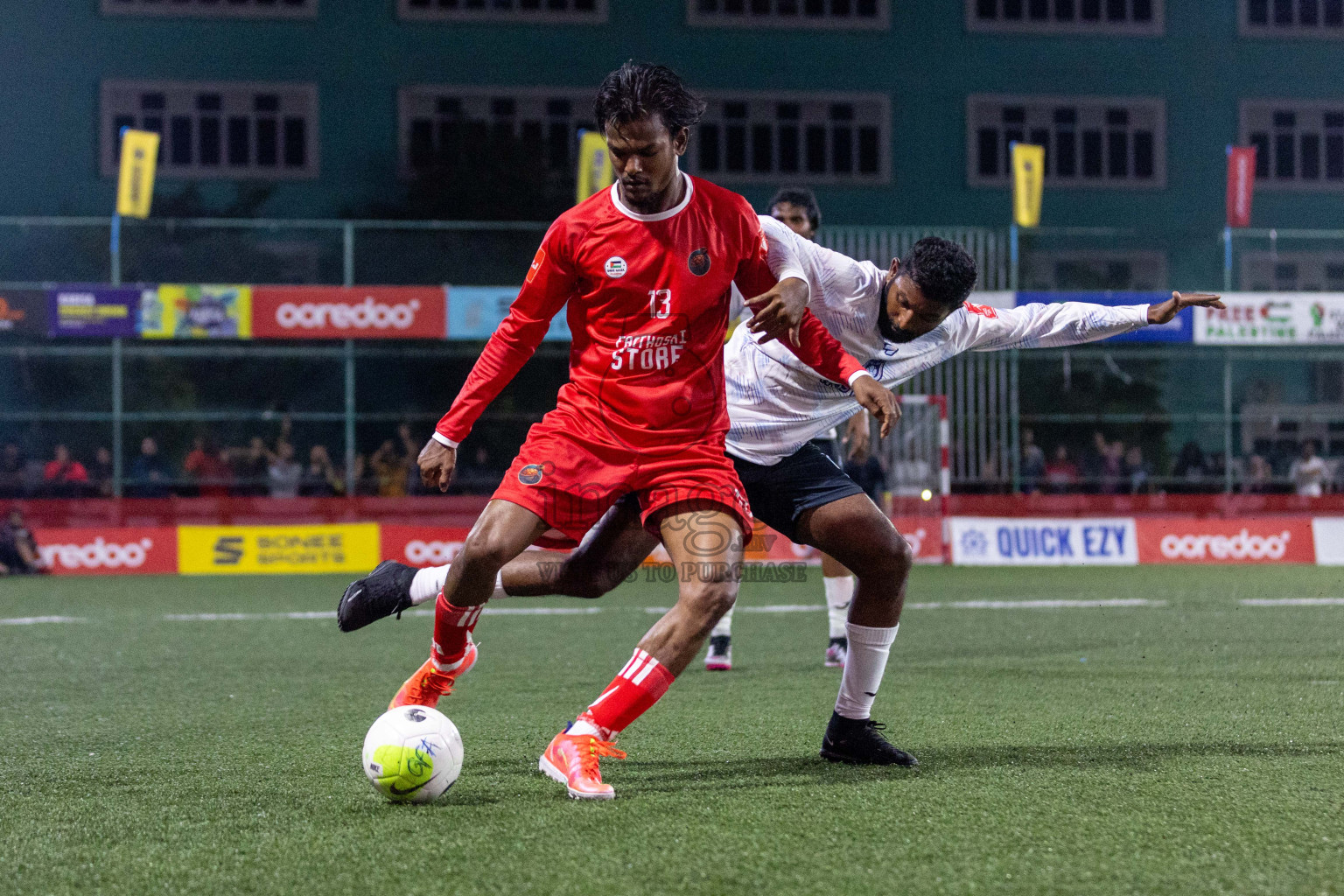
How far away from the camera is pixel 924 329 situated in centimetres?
505

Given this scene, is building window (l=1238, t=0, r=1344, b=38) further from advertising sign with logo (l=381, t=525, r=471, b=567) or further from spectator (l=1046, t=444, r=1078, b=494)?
advertising sign with logo (l=381, t=525, r=471, b=567)

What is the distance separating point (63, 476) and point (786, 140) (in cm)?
1792

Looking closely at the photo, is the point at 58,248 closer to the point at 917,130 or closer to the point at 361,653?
the point at 361,653

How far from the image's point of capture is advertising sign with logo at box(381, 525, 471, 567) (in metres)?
17.1

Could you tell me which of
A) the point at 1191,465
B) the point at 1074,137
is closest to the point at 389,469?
the point at 1191,465

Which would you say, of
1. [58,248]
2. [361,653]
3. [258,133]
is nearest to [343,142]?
[258,133]

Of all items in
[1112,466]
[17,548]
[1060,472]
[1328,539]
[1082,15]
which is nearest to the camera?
[17,548]

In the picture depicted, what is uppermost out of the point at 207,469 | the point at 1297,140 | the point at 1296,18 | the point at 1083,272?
the point at 1296,18

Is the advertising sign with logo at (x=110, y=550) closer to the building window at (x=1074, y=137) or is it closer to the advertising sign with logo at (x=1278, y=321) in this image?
the advertising sign with logo at (x=1278, y=321)

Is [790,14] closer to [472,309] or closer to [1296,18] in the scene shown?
[1296,18]

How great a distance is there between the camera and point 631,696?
423 cm

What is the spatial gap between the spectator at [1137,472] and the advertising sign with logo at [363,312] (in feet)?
31.3

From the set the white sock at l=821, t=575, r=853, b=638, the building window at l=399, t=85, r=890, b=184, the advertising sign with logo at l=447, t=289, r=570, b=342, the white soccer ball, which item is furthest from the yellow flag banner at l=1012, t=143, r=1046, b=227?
the white soccer ball

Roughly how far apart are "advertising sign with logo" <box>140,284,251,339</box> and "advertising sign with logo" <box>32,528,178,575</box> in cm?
264
